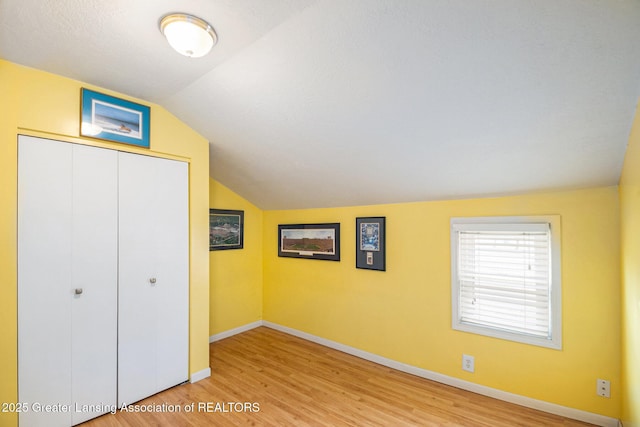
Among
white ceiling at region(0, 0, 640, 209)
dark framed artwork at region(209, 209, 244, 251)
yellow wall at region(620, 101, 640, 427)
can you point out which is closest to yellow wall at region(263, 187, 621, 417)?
yellow wall at region(620, 101, 640, 427)

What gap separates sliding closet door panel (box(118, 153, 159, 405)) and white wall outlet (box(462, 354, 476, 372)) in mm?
2747

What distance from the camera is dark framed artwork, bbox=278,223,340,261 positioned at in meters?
3.67

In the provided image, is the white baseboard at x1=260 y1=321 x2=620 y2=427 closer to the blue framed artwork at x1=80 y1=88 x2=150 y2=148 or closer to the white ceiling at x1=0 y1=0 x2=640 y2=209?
the white ceiling at x1=0 y1=0 x2=640 y2=209

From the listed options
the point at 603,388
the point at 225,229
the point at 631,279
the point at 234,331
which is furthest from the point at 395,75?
the point at 234,331

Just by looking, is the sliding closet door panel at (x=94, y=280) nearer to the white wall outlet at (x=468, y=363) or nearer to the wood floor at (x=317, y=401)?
the wood floor at (x=317, y=401)

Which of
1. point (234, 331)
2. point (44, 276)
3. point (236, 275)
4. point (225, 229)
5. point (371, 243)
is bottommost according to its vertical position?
point (234, 331)

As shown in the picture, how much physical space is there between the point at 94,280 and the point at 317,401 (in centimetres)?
204

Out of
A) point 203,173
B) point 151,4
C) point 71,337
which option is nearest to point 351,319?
point 203,173

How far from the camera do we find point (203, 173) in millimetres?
2932

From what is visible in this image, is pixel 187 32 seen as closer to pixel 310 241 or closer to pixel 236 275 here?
pixel 310 241

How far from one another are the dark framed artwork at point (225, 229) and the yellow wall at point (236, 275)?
0.07 m

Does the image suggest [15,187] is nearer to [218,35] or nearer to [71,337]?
[71,337]

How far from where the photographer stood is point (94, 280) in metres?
2.25

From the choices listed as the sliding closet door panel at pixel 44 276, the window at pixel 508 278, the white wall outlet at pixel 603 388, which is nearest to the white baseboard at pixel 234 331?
the sliding closet door panel at pixel 44 276
